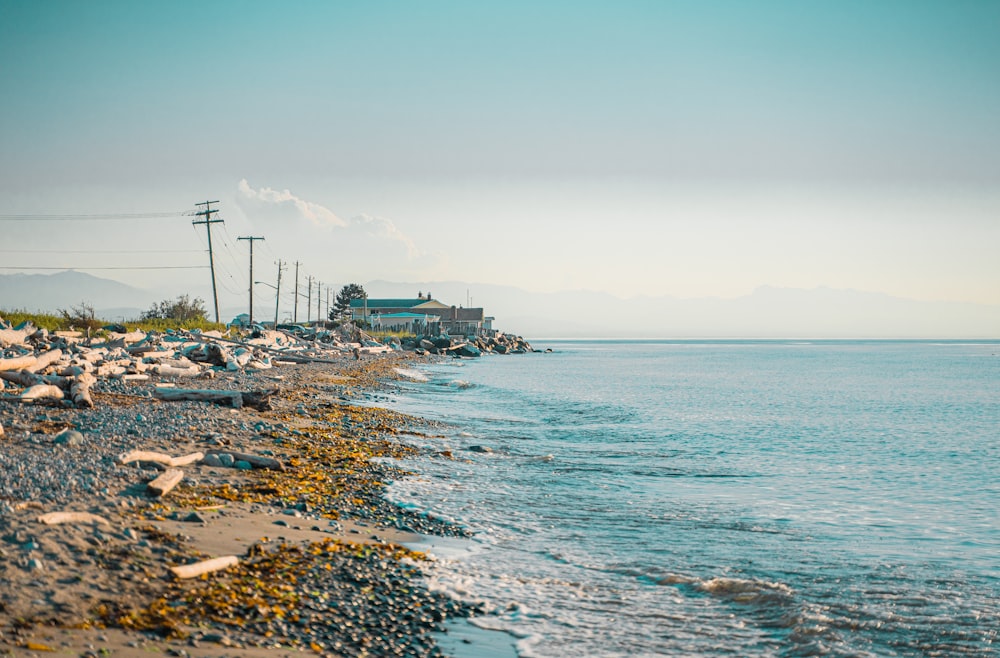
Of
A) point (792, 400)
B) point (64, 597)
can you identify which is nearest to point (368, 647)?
point (64, 597)

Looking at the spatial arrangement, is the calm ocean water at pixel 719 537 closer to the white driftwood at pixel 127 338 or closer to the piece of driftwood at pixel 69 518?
the piece of driftwood at pixel 69 518

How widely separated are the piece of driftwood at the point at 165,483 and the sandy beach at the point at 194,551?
77 millimetres

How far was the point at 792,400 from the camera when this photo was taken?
3891 centimetres

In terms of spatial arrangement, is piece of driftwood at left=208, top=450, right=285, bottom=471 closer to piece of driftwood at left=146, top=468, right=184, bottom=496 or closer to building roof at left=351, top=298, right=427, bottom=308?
piece of driftwood at left=146, top=468, right=184, bottom=496

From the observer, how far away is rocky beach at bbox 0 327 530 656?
17.1 ft

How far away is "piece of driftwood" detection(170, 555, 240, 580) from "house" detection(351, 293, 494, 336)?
409ft

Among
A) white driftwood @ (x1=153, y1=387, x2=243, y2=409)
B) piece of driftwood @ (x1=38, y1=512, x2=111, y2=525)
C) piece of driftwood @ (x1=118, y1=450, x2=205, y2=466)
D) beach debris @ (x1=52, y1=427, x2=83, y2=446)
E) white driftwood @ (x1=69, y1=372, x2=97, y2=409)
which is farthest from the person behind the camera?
white driftwood @ (x1=153, y1=387, x2=243, y2=409)

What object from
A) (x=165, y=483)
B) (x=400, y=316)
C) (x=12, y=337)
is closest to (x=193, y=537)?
(x=165, y=483)

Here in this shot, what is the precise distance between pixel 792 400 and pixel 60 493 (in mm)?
37126

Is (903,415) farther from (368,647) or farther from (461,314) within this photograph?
(461,314)

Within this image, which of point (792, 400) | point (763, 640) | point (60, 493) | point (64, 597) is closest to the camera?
point (64, 597)

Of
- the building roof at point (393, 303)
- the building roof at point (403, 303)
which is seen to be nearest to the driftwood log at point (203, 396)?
the building roof at point (403, 303)

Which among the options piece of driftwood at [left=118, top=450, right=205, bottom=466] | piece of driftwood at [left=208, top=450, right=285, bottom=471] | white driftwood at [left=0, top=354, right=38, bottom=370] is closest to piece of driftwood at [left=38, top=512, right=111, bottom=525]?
piece of driftwood at [left=118, top=450, right=205, bottom=466]

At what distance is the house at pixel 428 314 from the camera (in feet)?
435
